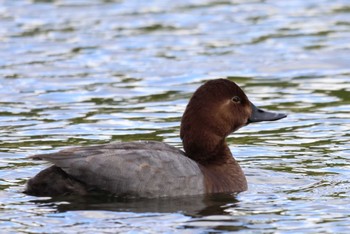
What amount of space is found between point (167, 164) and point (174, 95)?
5.40 m

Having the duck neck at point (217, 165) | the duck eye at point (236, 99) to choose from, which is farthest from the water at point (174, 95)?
the duck eye at point (236, 99)

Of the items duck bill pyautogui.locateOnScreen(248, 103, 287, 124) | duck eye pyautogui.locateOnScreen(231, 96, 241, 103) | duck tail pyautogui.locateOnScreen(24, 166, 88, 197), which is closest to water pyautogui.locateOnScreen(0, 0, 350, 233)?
duck tail pyautogui.locateOnScreen(24, 166, 88, 197)

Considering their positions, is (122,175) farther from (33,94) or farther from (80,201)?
(33,94)

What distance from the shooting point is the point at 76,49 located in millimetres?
19047

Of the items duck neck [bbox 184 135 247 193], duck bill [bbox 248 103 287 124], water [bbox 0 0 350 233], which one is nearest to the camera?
water [bbox 0 0 350 233]

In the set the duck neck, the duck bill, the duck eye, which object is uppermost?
the duck eye

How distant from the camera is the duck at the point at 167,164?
10570 mm

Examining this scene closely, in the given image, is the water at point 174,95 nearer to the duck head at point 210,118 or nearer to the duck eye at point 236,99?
the duck head at point 210,118

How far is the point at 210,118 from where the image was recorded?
37.2 feet

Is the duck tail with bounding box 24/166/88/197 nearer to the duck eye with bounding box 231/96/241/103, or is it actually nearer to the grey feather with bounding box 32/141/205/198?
the grey feather with bounding box 32/141/205/198

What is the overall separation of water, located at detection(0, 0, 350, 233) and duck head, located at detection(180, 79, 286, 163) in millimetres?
585

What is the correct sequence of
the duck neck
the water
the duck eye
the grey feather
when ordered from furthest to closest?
1. the duck eye
2. the duck neck
3. the grey feather
4. the water

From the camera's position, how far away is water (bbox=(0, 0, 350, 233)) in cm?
1020

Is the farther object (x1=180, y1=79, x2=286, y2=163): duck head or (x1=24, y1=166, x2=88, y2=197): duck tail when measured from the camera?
(x1=180, y1=79, x2=286, y2=163): duck head
